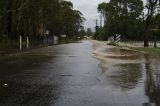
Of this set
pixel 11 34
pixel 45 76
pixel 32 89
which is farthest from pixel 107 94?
pixel 11 34

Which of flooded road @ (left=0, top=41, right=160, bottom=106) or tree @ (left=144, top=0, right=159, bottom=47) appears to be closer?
flooded road @ (left=0, top=41, right=160, bottom=106)

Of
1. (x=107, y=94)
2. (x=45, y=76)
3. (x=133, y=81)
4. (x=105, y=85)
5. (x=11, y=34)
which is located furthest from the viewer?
(x=11, y=34)

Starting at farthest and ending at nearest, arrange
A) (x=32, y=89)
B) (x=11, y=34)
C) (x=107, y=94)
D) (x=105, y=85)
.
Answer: (x=11, y=34) → (x=105, y=85) → (x=32, y=89) → (x=107, y=94)

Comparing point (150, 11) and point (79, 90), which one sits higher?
point (150, 11)

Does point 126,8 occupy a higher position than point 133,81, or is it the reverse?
point 126,8

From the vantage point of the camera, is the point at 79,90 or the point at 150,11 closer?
the point at 79,90

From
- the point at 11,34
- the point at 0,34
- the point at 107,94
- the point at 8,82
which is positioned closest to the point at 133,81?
the point at 107,94

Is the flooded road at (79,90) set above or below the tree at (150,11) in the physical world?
below

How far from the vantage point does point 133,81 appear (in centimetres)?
1427

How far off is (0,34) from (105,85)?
42.0 m

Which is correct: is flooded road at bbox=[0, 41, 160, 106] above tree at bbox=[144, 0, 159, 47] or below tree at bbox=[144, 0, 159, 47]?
below

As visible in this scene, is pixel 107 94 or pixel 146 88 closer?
pixel 107 94

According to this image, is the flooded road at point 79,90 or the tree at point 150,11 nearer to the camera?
the flooded road at point 79,90

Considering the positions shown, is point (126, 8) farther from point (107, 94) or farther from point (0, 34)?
point (107, 94)
